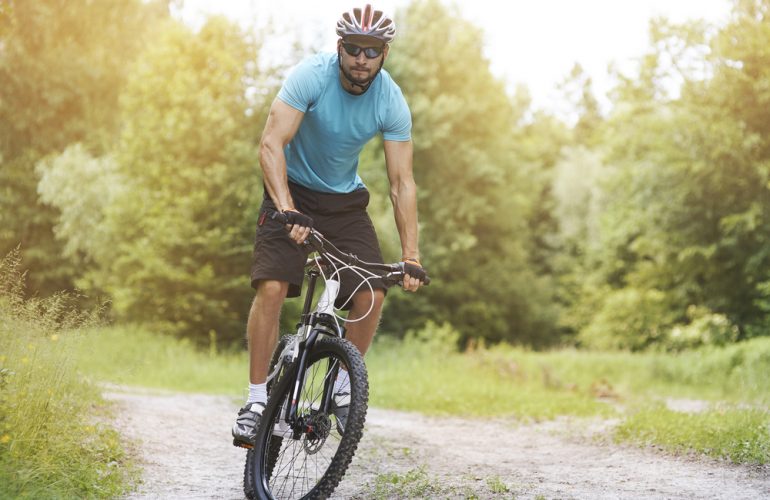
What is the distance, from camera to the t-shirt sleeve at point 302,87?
4.39 meters

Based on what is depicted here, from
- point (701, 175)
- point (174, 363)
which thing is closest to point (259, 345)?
point (174, 363)

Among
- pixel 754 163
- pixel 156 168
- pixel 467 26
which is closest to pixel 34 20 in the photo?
pixel 156 168

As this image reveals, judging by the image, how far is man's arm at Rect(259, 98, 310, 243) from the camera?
4250 mm

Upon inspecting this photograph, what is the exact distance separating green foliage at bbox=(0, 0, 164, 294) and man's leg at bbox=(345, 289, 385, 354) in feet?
63.4

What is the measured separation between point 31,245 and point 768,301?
744 inches

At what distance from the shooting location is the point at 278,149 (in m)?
4.30

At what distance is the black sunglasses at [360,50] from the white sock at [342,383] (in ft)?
5.05

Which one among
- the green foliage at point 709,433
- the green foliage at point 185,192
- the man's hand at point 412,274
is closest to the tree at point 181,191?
the green foliage at point 185,192

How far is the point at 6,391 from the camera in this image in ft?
15.3

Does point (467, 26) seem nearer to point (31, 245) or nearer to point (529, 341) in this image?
point (529, 341)

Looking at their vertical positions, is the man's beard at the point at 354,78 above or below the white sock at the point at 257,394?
above

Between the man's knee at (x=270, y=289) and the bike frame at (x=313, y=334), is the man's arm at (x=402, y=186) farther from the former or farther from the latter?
the man's knee at (x=270, y=289)

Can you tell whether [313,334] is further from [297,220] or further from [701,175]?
[701,175]

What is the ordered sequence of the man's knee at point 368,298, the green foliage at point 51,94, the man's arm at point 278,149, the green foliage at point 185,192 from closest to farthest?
the man's arm at point 278,149
the man's knee at point 368,298
the green foliage at point 185,192
the green foliage at point 51,94
